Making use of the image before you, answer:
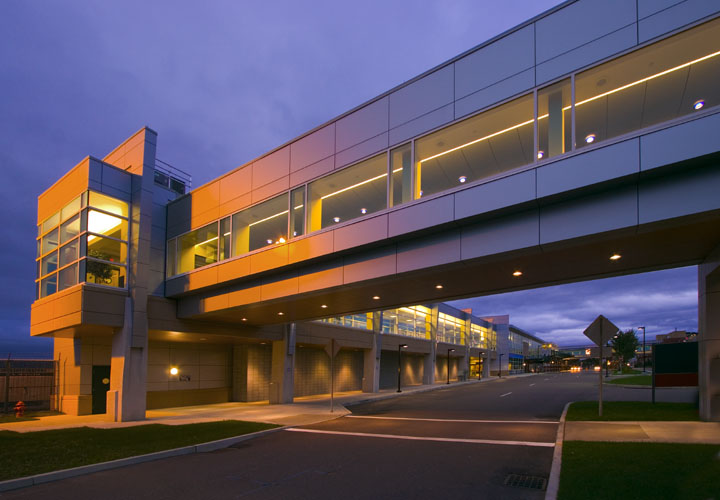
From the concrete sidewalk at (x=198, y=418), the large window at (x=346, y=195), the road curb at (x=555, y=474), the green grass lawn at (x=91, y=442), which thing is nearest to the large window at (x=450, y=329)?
the concrete sidewalk at (x=198, y=418)

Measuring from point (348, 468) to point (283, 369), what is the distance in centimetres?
1588

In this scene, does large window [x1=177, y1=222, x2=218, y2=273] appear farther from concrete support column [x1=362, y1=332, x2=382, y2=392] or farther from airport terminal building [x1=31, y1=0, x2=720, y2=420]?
concrete support column [x1=362, y1=332, x2=382, y2=392]

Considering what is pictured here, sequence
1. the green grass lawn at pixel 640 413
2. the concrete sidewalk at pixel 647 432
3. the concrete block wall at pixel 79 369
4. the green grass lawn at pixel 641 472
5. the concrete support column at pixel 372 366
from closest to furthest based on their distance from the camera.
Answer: the green grass lawn at pixel 641 472, the concrete sidewalk at pixel 647 432, the green grass lawn at pixel 640 413, the concrete block wall at pixel 79 369, the concrete support column at pixel 372 366

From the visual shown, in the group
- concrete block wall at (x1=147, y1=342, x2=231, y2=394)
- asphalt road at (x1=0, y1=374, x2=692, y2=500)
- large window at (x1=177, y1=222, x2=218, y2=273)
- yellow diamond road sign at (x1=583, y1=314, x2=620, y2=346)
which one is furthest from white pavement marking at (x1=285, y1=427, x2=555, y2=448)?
concrete block wall at (x1=147, y1=342, x2=231, y2=394)

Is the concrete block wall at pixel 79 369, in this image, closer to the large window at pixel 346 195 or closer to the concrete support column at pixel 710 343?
the large window at pixel 346 195

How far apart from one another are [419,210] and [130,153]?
14741 millimetres

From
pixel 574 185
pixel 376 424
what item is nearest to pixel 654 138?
pixel 574 185

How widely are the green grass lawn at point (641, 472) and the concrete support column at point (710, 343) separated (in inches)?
147

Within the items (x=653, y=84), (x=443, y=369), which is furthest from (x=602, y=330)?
(x=443, y=369)

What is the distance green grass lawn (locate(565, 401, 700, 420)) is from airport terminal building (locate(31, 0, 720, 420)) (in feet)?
4.94

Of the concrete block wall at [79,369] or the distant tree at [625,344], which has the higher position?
the concrete block wall at [79,369]

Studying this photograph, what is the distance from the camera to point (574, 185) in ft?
30.3

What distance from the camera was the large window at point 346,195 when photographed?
46.1ft

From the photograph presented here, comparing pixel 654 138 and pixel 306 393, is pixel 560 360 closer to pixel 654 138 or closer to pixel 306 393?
pixel 306 393
